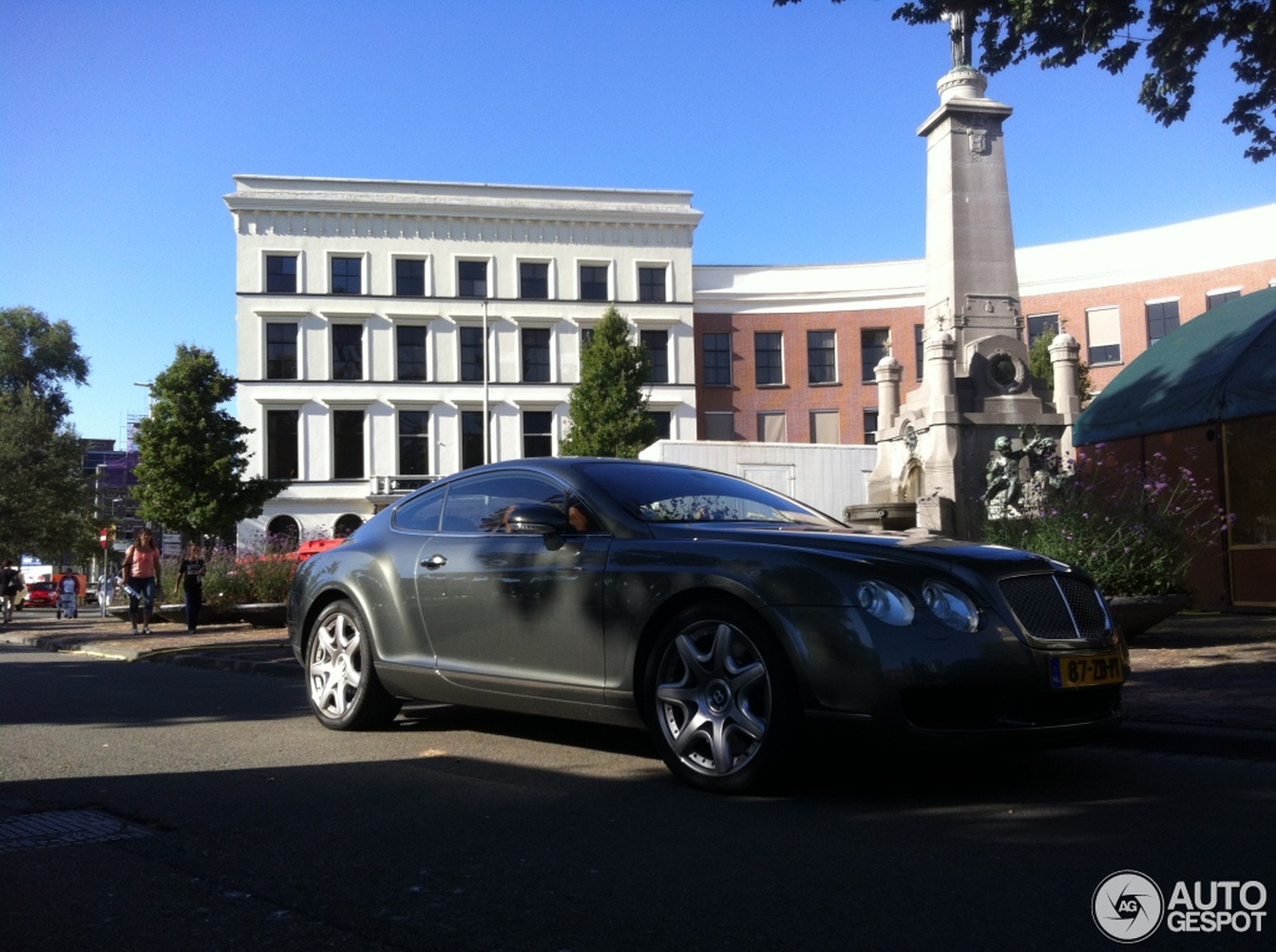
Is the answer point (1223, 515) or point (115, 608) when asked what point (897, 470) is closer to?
point (1223, 515)

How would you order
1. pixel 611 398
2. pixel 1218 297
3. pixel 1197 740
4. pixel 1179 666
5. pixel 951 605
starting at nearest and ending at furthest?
1. pixel 951 605
2. pixel 1197 740
3. pixel 1179 666
4. pixel 611 398
5. pixel 1218 297

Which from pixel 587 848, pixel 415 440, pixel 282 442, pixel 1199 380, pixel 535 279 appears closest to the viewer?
pixel 587 848

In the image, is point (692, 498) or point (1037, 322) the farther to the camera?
point (1037, 322)

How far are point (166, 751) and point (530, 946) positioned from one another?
152 inches

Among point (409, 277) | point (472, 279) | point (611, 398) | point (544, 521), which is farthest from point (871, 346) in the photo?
point (544, 521)

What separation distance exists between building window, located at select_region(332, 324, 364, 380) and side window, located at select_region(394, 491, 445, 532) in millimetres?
44178

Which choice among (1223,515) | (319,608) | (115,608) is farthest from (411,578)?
(115,608)

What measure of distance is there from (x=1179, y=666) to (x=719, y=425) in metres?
44.3

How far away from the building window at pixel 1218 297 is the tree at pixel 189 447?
115ft

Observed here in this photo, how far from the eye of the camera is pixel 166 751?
6102 millimetres

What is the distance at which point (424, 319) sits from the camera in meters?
50.1

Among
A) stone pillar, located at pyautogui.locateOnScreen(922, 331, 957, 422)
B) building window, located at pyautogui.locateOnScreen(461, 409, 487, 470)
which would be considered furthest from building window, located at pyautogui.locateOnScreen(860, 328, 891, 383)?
stone pillar, located at pyautogui.locateOnScreen(922, 331, 957, 422)

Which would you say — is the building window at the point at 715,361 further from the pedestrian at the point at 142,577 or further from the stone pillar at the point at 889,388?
the pedestrian at the point at 142,577

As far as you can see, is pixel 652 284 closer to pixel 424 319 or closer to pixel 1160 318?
pixel 424 319
